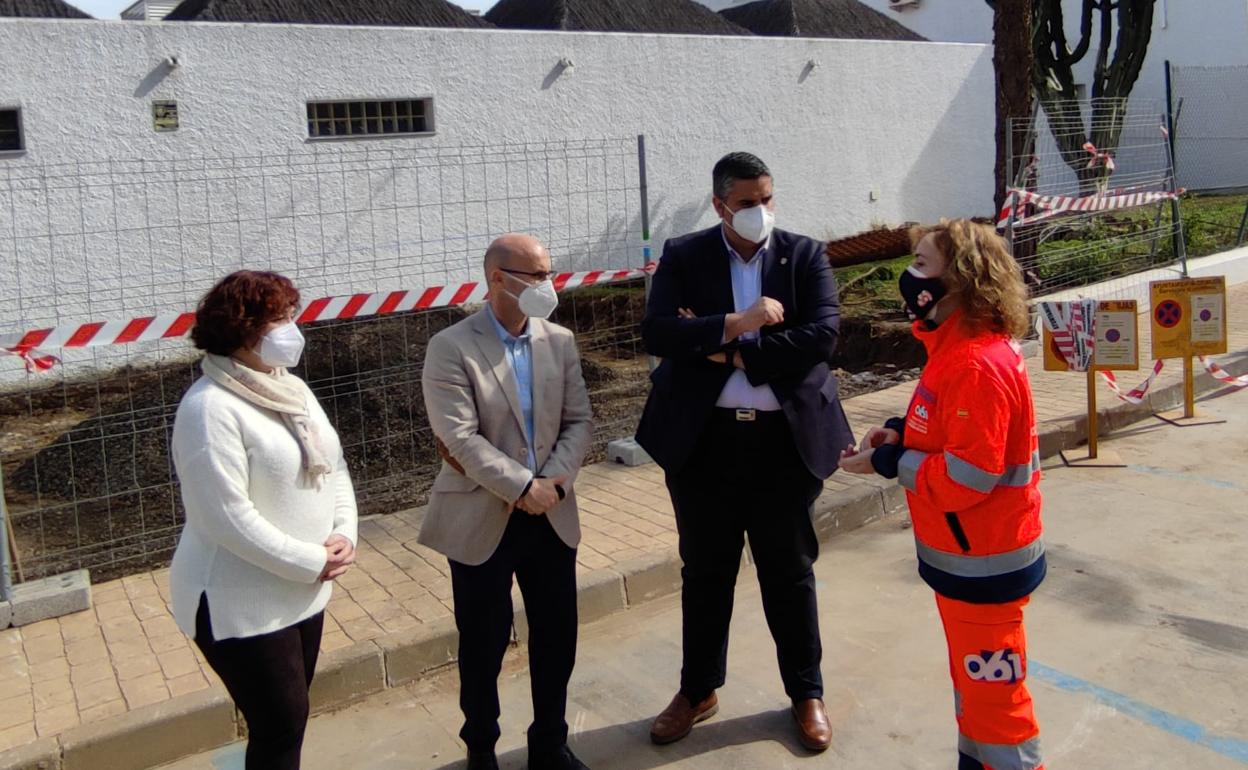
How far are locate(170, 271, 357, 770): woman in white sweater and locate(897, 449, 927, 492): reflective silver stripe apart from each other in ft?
5.36

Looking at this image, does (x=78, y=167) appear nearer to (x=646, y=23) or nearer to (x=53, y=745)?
(x=53, y=745)

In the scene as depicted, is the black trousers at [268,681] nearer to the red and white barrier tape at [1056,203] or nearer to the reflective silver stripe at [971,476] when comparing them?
the reflective silver stripe at [971,476]

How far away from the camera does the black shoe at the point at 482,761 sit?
368 centimetres

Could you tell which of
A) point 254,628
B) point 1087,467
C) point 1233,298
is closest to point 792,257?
point 254,628

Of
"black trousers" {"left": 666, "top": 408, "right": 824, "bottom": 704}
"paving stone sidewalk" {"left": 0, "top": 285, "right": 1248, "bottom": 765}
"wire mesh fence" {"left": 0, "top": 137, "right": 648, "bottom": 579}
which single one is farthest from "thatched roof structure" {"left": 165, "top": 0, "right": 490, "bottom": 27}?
"black trousers" {"left": 666, "top": 408, "right": 824, "bottom": 704}

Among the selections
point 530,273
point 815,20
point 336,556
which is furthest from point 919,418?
point 815,20

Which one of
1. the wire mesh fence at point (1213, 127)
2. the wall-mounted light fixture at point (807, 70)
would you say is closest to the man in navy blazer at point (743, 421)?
the wall-mounted light fixture at point (807, 70)

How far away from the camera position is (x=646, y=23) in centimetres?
2048

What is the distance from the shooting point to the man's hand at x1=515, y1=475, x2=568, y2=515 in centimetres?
349

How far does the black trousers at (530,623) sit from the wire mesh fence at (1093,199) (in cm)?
835

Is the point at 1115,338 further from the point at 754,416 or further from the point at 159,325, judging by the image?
the point at 159,325

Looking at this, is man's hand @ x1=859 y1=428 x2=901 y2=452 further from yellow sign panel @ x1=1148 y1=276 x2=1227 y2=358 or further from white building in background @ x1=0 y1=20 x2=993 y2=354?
yellow sign panel @ x1=1148 y1=276 x2=1227 y2=358

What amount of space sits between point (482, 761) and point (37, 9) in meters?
15.1

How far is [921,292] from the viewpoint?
3.06 m
